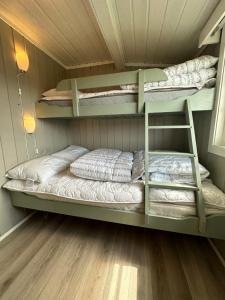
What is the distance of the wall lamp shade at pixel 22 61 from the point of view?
173 centimetres

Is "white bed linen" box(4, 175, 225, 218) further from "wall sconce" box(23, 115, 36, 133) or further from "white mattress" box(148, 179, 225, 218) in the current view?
"wall sconce" box(23, 115, 36, 133)

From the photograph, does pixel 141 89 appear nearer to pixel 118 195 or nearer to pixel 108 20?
pixel 108 20

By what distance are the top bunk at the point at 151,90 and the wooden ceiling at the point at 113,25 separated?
0.42 metres

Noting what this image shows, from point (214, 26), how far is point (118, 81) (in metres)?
0.97

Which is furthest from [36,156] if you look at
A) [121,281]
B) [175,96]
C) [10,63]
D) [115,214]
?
[175,96]

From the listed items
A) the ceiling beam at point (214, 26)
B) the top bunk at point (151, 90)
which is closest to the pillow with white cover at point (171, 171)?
the top bunk at point (151, 90)

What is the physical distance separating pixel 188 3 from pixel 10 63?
190 centimetres

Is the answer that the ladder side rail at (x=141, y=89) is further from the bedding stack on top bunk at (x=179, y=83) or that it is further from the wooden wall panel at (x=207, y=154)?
the wooden wall panel at (x=207, y=154)

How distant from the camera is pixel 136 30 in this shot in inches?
65.7

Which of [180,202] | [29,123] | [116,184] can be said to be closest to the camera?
[180,202]

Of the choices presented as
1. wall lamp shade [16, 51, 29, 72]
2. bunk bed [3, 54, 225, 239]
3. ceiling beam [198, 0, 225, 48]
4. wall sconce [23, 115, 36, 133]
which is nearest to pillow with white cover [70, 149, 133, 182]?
bunk bed [3, 54, 225, 239]

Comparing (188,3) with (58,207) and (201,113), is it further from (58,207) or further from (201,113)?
(58,207)

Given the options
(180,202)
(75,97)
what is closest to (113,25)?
(75,97)

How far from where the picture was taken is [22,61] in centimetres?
175
